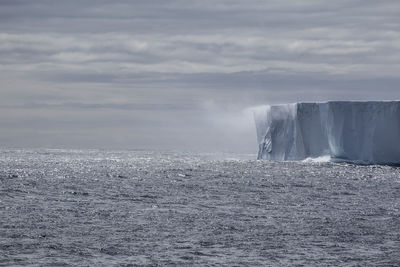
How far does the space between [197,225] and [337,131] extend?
71.6 ft

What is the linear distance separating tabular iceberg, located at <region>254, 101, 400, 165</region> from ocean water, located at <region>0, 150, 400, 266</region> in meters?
6.61

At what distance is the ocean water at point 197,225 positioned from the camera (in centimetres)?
1396

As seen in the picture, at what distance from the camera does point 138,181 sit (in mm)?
36750

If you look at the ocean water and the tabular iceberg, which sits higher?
the tabular iceberg

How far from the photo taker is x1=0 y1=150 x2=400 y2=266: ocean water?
14.0 m

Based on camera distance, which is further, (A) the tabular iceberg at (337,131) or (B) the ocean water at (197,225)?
(A) the tabular iceberg at (337,131)

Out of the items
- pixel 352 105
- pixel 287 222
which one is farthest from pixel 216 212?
pixel 352 105

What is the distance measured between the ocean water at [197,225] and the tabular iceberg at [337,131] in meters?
6.61

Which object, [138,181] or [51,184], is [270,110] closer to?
[138,181]

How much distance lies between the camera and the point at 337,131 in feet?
128

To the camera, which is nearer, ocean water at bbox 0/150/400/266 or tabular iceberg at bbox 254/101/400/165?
ocean water at bbox 0/150/400/266

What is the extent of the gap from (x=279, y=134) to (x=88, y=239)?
94.5ft

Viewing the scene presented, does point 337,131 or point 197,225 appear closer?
point 197,225

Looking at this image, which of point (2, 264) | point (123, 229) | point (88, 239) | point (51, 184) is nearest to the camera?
point (2, 264)
